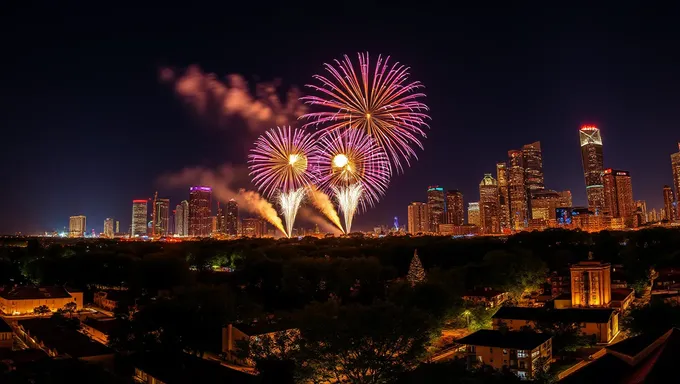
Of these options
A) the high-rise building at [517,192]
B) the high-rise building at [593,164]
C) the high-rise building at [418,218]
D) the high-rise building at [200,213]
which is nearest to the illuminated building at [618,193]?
the high-rise building at [593,164]

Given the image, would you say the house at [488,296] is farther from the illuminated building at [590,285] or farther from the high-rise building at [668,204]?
the high-rise building at [668,204]

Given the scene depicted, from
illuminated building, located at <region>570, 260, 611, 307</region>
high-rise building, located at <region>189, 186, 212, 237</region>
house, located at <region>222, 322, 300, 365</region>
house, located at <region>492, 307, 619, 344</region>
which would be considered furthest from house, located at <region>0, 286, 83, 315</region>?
high-rise building, located at <region>189, 186, 212, 237</region>

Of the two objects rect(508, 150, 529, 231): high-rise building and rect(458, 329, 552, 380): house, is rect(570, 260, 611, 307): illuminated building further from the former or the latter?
rect(508, 150, 529, 231): high-rise building

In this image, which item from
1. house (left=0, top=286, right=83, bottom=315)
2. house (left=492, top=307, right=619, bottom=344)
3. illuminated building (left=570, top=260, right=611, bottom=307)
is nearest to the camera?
house (left=492, top=307, right=619, bottom=344)

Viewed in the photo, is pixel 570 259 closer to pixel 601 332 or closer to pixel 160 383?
pixel 601 332

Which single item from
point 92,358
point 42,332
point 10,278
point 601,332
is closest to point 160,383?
point 92,358

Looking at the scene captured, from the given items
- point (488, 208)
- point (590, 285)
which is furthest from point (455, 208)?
point (590, 285)

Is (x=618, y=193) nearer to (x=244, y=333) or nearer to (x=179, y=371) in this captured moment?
(x=244, y=333)
